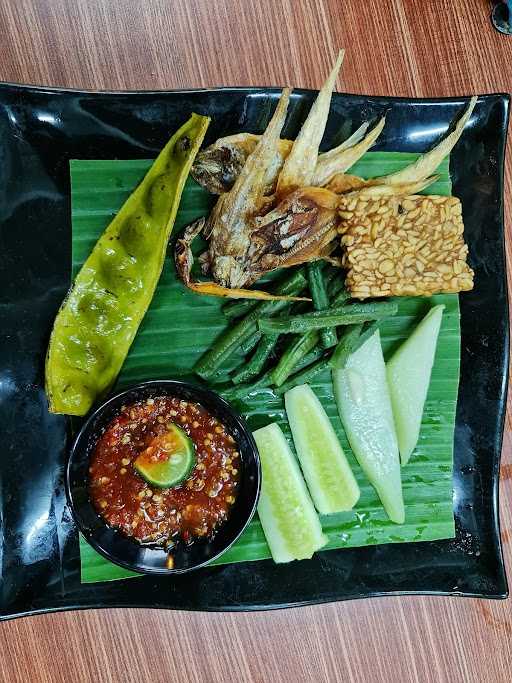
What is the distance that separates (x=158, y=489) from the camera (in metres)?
2.75

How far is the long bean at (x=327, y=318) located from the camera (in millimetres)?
2848

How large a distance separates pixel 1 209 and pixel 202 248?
90 cm

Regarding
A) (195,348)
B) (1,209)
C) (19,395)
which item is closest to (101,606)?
(19,395)

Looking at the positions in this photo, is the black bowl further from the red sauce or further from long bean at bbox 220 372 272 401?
long bean at bbox 220 372 272 401

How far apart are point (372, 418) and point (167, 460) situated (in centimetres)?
101

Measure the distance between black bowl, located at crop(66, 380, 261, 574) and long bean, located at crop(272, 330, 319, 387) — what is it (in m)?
0.27

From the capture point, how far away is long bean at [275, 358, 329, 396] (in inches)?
117

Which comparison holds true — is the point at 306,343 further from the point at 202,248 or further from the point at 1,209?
the point at 1,209

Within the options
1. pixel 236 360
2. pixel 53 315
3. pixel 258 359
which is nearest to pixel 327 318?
pixel 258 359

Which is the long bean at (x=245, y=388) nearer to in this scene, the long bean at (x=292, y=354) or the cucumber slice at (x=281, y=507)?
the long bean at (x=292, y=354)

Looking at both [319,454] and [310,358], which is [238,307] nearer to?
[310,358]

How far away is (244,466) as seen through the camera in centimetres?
288

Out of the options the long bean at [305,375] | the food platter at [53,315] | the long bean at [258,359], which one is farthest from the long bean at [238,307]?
the food platter at [53,315]

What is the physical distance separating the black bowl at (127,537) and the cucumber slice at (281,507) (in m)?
0.18
